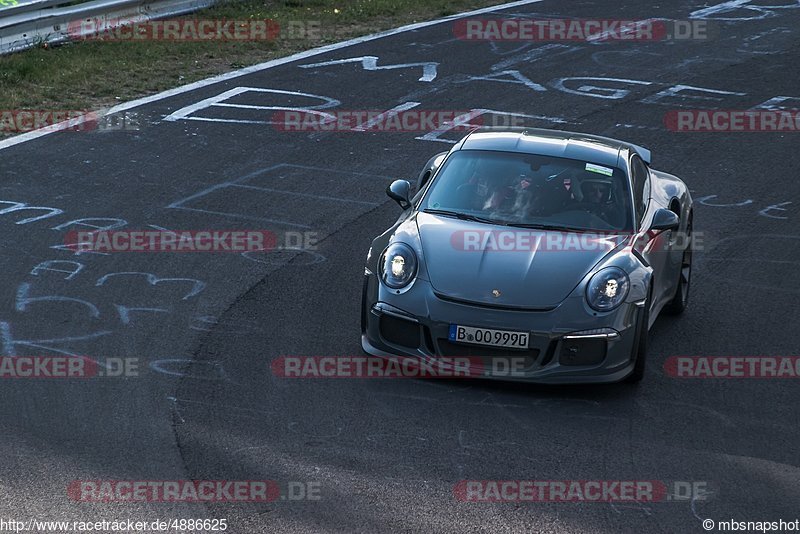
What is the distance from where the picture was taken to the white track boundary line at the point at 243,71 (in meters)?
13.2

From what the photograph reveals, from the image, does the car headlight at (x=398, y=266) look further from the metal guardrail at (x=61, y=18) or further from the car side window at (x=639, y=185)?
the metal guardrail at (x=61, y=18)

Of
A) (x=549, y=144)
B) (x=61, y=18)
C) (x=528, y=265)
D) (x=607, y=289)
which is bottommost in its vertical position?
(x=607, y=289)

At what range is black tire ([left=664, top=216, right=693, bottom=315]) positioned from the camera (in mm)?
9094

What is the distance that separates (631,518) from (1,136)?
9290 millimetres

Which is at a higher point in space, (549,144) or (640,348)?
(549,144)

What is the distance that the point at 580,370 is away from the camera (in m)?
7.46

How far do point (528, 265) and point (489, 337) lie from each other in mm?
596

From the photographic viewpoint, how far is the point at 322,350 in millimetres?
8094

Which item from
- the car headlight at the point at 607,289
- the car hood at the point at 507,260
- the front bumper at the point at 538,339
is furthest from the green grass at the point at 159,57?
the car headlight at the point at 607,289

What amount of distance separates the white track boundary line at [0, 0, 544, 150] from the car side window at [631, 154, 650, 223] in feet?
22.5

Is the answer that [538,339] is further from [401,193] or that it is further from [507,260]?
[401,193]

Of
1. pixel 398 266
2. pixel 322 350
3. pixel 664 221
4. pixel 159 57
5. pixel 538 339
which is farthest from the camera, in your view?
pixel 159 57

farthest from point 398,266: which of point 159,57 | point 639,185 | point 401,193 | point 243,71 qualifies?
point 159,57

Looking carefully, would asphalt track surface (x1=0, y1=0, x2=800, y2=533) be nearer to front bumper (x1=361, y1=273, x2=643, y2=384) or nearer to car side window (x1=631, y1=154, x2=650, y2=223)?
front bumper (x1=361, y1=273, x2=643, y2=384)
